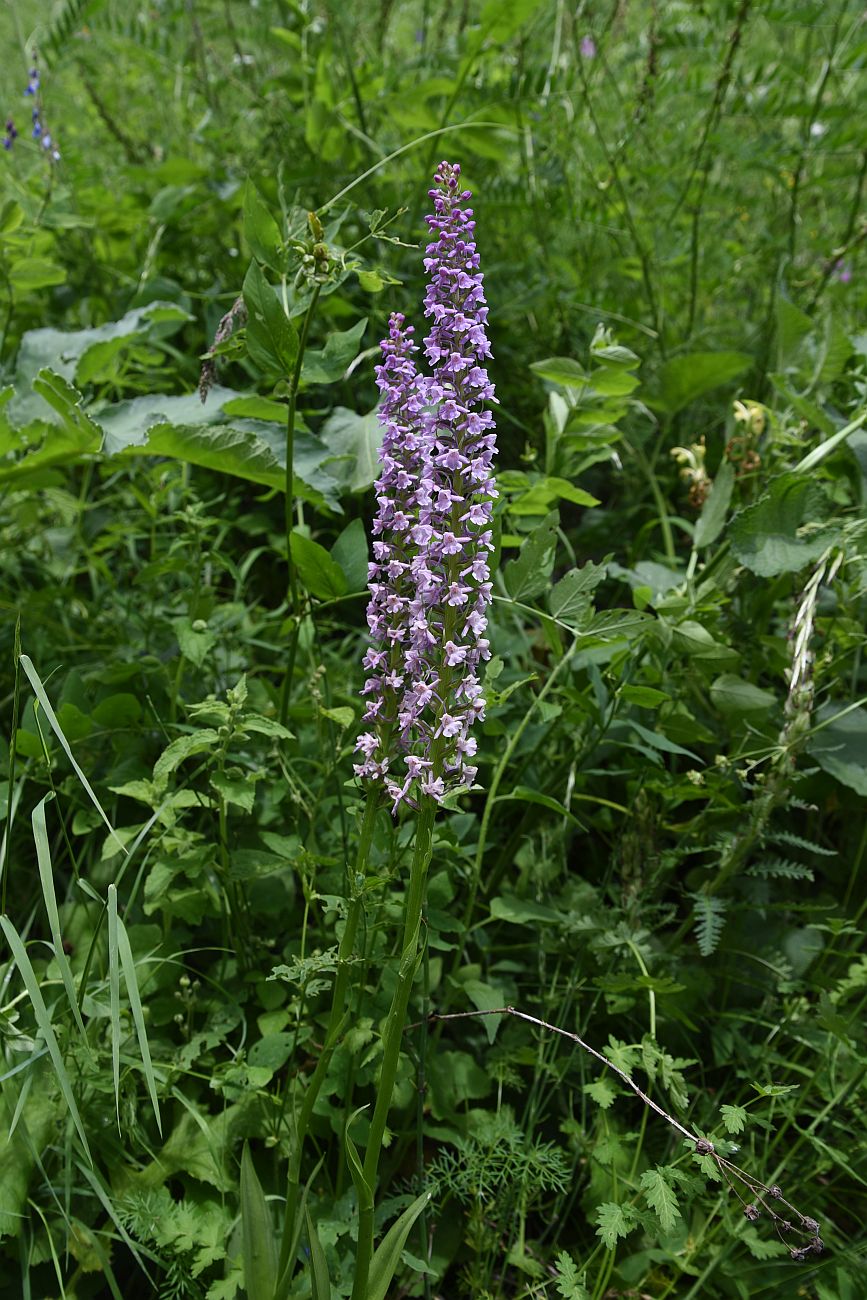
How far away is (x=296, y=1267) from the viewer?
145 cm

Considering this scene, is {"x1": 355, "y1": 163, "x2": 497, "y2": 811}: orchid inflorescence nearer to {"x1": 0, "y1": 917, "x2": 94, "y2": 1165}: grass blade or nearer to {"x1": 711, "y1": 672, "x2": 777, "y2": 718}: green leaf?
{"x1": 0, "y1": 917, "x2": 94, "y2": 1165}: grass blade

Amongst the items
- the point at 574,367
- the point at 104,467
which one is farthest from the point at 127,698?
the point at 574,367

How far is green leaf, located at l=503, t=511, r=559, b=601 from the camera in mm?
1600

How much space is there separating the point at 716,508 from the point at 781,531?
0.13 m

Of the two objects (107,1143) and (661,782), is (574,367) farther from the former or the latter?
(107,1143)

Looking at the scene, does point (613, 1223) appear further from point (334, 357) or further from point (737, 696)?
point (334, 357)

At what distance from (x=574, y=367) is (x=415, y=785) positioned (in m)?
1.05

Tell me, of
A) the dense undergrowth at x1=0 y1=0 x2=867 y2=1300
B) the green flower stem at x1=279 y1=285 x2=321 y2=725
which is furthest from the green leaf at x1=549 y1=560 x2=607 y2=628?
the green flower stem at x1=279 y1=285 x2=321 y2=725

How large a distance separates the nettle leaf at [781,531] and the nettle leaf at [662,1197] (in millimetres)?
987

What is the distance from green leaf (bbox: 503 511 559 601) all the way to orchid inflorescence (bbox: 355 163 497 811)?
419mm

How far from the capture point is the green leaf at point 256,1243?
4.03ft

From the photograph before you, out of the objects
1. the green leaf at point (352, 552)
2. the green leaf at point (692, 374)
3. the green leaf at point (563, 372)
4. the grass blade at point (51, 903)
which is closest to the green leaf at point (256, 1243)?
the grass blade at point (51, 903)

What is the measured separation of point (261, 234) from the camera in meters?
1.46

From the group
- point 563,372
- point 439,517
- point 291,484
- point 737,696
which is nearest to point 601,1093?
Answer: point 737,696
